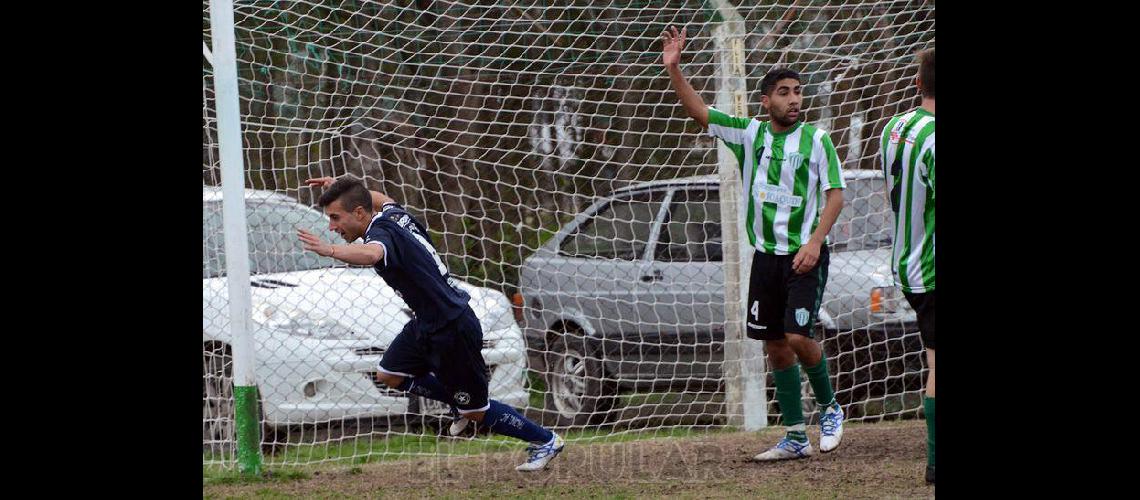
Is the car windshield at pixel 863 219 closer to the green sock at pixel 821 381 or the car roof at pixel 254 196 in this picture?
the green sock at pixel 821 381

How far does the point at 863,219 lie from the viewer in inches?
259

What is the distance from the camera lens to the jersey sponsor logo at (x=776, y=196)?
16.9ft

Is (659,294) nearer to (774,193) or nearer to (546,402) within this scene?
(546,402)

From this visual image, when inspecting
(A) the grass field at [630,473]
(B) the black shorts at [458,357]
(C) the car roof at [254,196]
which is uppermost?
(C) the car roof at [254,196]

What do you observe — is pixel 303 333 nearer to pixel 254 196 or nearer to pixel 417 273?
pixel 254 196

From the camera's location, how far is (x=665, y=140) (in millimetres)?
7020

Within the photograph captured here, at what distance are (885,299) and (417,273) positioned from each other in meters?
2.78

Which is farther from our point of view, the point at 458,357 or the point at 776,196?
the point at 776,196

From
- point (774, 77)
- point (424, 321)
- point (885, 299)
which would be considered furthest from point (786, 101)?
point (424, 321)

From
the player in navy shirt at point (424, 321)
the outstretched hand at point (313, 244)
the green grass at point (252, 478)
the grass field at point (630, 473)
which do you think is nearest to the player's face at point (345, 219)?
the player in navy shirt at point (424, 321)

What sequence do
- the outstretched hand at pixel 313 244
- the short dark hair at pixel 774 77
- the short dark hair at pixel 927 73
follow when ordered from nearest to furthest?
the outstretched hand at pixel 313 244, the short dark hair at pixel 927 73, the short dark hair at pixel 774 77

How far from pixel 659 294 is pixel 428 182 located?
2027 mm

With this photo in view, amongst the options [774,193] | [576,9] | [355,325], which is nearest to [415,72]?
[576,9]

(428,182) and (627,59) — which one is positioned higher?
(627,59)
